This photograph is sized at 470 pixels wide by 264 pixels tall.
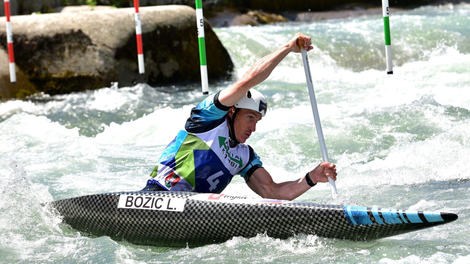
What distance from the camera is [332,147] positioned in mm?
5895

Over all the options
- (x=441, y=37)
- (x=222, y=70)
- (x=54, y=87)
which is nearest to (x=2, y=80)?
(x=54, y=87)

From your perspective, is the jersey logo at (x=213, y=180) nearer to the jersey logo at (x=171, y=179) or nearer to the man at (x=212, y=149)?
Answer: the man at (x=212, y=149)

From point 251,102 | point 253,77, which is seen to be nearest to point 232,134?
point 251,102

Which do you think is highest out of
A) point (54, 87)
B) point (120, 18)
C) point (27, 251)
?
point (120, 18)

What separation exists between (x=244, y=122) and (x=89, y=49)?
5.90 meters

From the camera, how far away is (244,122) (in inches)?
140

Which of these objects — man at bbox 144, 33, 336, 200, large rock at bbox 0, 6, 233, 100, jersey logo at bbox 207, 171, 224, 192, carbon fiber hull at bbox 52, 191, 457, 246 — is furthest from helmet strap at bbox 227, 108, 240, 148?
large rock at bbox 0, 6, 233, 100

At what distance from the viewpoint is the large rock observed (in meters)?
8.84

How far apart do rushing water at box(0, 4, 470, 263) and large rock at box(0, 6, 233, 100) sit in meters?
0.24

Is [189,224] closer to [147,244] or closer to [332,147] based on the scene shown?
[147,244]

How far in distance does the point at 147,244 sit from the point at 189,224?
0.34m

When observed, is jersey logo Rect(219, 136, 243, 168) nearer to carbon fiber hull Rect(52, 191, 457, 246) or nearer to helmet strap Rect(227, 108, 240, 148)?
helmet strap Rect(227, 108, 240, 148)

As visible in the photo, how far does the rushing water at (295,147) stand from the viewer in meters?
3.29

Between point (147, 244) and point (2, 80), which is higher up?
point (2, 80)
